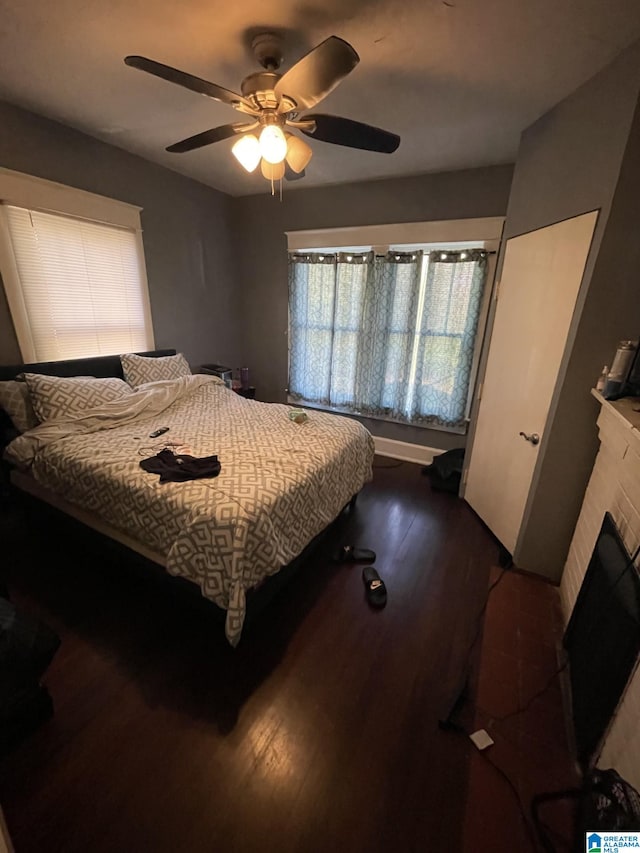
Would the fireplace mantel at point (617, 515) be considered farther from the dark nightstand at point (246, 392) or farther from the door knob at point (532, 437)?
the dark nightstand at point (246, 392)

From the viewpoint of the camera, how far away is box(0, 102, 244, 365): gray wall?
2.36 meters

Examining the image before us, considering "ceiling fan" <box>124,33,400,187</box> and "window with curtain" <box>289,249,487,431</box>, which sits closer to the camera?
"ceiling fan" <box>124,33,400,187</box>

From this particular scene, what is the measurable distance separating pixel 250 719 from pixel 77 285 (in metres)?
3.12

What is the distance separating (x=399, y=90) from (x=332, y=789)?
125 inches

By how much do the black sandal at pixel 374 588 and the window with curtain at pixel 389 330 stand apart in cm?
191

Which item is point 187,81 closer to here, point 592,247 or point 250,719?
point 592,247

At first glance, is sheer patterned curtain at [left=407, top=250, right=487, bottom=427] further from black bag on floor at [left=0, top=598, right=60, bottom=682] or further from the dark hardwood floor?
black bag on floor at [left=0, top=598, right=60, bottom=682]

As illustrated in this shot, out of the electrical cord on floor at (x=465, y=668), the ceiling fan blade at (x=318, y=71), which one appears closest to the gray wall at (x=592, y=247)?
the electrical cord on floor at (x=465, y=668)

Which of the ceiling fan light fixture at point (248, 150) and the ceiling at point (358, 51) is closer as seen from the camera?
the ceiling at point (358, 51)

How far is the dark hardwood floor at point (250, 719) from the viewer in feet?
3.51

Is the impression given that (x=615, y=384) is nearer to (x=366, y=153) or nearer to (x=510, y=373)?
(x=510, y=373)

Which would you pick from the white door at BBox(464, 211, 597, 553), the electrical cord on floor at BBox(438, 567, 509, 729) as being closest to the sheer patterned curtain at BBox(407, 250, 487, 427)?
the white door at BBox(464, 211, 597, 553)

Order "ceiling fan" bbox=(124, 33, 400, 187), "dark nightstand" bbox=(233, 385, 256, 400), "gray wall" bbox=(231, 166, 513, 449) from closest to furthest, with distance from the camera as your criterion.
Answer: "ceiling fan" bbox=(124, 33, 400, 187) → "gray wall" bbox=(231, 166, 513, 449) → "dark nightstand" bbox=(233, 385, 256, 400)

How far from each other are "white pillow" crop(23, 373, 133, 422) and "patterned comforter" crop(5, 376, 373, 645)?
0.29 feet
